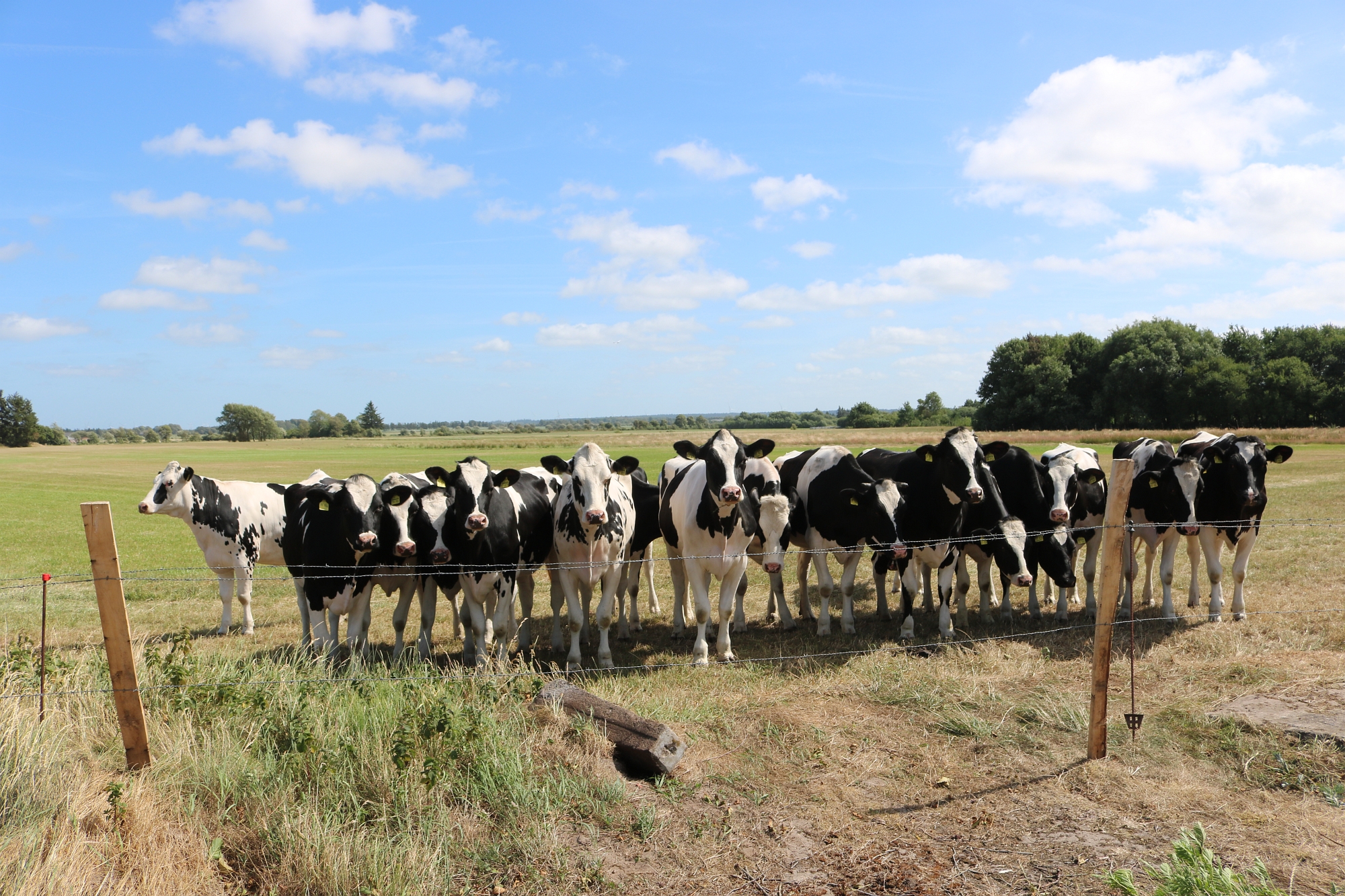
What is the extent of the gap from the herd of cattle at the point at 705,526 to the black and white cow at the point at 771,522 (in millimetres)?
34

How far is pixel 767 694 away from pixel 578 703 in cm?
204

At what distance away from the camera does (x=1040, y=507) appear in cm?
1057

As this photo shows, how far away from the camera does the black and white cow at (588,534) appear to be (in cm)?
871

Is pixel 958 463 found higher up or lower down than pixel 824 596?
higher up

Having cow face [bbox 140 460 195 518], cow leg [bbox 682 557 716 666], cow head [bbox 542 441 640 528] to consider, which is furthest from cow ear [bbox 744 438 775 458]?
cow face [bbox 140 460 195 518]

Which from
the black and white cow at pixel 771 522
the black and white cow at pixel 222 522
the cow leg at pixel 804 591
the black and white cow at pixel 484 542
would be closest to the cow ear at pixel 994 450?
the black and white cow at pixel 771 522

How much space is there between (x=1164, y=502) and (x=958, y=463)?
302cm

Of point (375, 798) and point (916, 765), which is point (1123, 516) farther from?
point (375, 798)

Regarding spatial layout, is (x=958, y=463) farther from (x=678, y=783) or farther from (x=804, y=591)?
(x=678, y=783)

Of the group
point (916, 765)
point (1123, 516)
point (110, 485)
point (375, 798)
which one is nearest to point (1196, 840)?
point (916, 765)

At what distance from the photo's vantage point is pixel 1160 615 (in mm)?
10438

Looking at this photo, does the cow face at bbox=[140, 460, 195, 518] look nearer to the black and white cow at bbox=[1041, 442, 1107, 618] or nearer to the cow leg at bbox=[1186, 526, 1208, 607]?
the black and white cow at bbox=[1041, 442, 1107, 618]

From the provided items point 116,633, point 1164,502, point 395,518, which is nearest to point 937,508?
point 1164,502

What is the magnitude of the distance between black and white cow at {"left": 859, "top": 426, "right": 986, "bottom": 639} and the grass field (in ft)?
5.18
